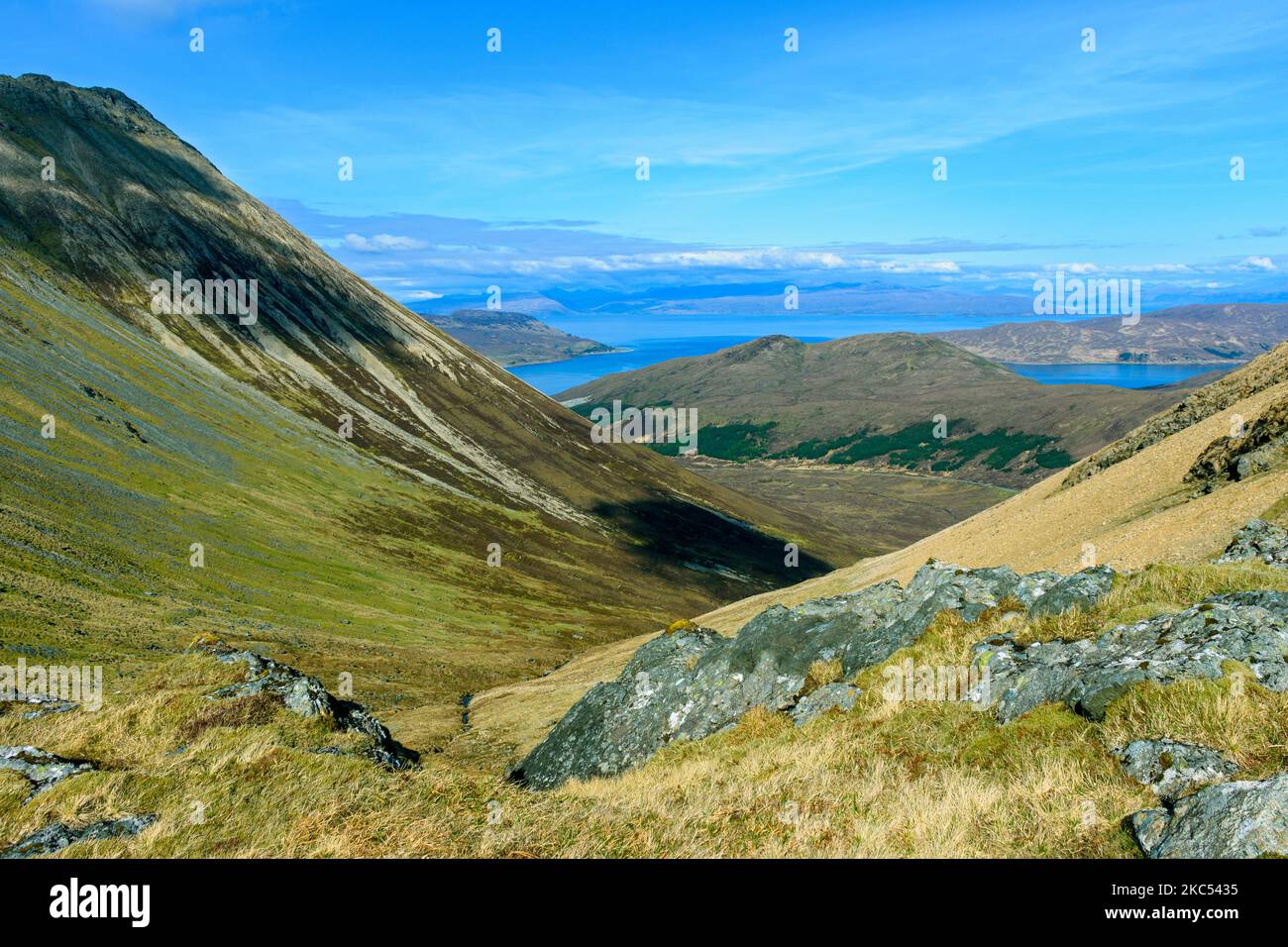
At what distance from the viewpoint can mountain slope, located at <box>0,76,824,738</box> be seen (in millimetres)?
63000

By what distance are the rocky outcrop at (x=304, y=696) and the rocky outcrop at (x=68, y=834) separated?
22.1ft

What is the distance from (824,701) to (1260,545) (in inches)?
564

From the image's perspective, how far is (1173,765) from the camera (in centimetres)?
992

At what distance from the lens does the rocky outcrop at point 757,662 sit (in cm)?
1931

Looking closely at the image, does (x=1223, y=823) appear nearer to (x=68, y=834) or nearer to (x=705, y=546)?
(x=68, y=834)

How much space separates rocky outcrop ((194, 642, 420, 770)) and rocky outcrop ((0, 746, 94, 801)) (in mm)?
5659

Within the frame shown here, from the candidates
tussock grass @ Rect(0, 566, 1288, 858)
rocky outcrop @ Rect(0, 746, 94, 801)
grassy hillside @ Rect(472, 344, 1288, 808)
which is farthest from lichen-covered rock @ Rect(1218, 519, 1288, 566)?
rocky outcrop @ Rect(0, 746, 94, 801)

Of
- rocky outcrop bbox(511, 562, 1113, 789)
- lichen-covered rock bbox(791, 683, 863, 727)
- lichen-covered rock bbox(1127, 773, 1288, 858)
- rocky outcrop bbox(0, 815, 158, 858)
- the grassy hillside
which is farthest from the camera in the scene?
rocky outcrop bbox(511, 562, 1113, 789)

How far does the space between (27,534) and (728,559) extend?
11982 cm

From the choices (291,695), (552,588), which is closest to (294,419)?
(552,588)

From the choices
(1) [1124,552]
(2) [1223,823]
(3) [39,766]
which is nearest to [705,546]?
(1) [1124,552]

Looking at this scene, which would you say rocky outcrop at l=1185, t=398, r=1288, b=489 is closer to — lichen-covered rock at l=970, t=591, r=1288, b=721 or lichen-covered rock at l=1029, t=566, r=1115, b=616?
lichen-covered rock at l=1029, t=566, r=1115, b=616
